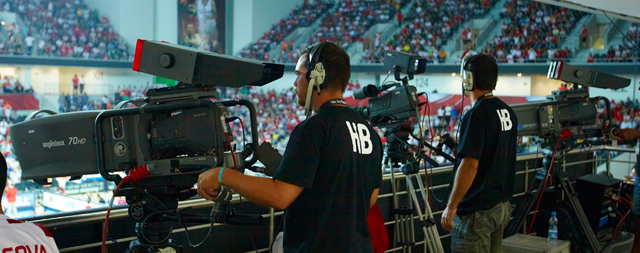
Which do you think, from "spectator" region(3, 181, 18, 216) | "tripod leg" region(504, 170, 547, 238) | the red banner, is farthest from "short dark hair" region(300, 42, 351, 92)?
the red banner

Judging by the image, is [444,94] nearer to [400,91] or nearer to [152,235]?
[400,91]

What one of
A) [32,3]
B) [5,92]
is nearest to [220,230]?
[5,92]

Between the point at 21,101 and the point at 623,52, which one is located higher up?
the point at 623,52

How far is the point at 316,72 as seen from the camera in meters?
1.46


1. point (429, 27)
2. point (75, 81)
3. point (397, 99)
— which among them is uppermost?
point (429, 27)

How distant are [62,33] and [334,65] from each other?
56.7 feet

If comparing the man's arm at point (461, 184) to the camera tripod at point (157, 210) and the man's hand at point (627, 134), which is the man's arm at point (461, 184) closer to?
the camera tripod at point (157, 210)

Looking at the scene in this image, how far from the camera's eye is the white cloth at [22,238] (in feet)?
3.47

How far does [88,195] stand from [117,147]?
787 cm

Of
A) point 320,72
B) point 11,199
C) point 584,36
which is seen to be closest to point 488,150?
point 320,72

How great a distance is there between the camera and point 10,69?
15.5m

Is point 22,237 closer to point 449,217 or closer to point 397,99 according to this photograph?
point 449,217

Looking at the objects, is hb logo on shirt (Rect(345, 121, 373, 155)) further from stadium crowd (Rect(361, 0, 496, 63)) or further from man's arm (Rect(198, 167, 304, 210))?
stadium crowd (Rect(361, 0, 496, 63))

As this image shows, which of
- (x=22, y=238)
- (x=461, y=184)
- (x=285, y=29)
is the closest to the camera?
(x=22, y=238)
